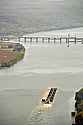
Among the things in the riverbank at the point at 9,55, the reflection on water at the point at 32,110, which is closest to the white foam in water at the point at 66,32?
the riverbank at the point at 9,55

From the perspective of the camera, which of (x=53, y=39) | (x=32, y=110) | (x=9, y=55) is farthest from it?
(x=53, y=39)

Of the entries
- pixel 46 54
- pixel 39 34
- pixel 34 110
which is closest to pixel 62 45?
pixel 39 34

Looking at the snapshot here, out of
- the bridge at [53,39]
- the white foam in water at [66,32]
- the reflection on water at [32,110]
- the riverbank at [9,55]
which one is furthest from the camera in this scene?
the bridge at [53,39]

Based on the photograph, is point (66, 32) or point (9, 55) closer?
point (9, 55)

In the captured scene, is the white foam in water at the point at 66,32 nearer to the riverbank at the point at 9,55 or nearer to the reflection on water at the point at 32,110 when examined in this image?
the riverbank at the point at 9,55

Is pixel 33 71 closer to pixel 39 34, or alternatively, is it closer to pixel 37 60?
pixel 37 60

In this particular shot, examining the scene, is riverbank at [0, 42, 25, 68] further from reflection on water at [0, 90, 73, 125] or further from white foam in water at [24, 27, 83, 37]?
white foam in water at [24, 27, 83, 37]

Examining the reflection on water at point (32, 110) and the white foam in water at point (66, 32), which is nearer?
the reflection on water at point (32, 110)

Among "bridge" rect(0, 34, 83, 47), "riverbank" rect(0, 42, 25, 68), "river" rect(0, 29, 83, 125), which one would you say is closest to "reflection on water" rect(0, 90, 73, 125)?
"river" rect(0, 29, 83, 125)

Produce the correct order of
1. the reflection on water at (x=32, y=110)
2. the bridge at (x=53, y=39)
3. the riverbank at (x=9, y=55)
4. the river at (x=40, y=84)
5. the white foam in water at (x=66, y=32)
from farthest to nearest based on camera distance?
the bridge at (x=53, y=39), the white foam in water at (x=66, y=32), the riverbank at (x=9, y=55), the river at (x=40, y=84), the reflection on water at (x=32, y=110)

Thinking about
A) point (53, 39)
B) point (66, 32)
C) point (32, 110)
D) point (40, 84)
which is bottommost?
point (53, 39)

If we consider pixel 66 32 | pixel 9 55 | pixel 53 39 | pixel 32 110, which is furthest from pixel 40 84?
pixel 53 39

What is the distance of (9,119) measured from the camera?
11.9 feet

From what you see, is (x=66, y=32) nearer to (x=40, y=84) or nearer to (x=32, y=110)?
(x=40, y=84)
